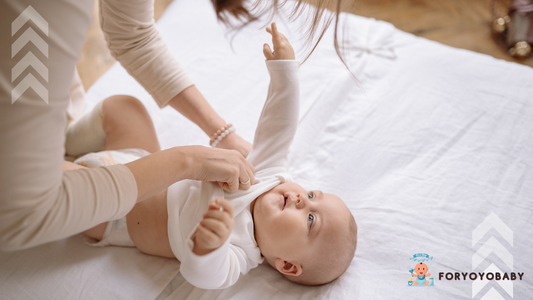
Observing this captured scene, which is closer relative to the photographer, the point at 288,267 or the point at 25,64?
the point at 25,64

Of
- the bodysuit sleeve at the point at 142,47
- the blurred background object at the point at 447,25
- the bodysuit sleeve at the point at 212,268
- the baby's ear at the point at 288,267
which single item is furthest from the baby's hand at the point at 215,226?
the blurred background object at the point at 447,25

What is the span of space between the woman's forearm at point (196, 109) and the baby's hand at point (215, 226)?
40 centimetres

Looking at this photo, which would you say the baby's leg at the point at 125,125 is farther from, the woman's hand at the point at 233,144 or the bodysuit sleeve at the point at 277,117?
the bodysuit sleeve at the point at 277,117

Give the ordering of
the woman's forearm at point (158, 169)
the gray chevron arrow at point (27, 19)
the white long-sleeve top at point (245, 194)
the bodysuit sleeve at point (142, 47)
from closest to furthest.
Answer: the gray chevron arrow at point (27, 19) < the woman's forearm at point (158, 169) < the white long-sleeve top at point (245, 194) < the bodysuit sleeve at point (142, 47)

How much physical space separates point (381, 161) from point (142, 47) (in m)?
0.77

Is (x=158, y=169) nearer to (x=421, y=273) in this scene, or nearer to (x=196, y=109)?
(x=196, y=109)

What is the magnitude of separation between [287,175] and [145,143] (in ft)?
1.39

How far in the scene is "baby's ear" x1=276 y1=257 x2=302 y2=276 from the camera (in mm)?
872

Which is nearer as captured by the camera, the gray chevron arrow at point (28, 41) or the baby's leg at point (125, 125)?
the gray chevron arrow at point (28, 41)

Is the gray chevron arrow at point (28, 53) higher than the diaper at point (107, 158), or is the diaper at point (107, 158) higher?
the gray chevron arrow at point (28, 53)

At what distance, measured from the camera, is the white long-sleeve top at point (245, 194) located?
78cm

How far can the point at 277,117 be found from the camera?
97 cm

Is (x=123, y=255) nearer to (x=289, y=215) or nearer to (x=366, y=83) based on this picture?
(x=289, y=215)

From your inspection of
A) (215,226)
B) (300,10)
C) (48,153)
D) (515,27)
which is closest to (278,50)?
(300,10)
